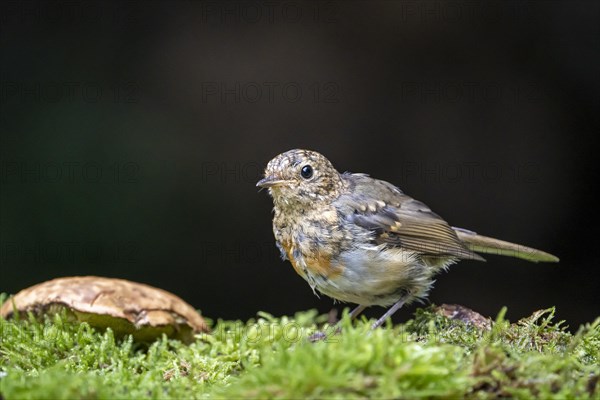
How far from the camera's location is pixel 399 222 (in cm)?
465

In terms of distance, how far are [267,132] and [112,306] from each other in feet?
14.2

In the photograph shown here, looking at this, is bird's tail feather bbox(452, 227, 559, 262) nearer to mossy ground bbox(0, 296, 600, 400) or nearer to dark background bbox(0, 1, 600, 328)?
mossy ground bbox(0, 296, 600, 400)

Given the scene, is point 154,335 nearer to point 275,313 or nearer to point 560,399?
point 560,399

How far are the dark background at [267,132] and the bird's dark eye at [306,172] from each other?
2.92 meters

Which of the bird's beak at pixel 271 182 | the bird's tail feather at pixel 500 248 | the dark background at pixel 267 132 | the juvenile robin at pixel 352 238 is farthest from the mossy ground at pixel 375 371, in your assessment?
the dark background at pixel 267 132

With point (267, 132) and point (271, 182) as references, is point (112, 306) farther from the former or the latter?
point (267, 132)

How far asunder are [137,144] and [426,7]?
348 centimetres

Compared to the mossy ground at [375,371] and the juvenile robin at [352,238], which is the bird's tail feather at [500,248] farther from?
the mossy ground at [375,371]

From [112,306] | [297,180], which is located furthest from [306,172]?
[112,306]

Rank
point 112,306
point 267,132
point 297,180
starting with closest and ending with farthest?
point 112,306 → point 297,180 → point 267,132

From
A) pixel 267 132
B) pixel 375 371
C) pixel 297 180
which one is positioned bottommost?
pixel 375 371

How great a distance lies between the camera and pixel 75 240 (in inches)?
267

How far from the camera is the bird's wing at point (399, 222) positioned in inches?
177

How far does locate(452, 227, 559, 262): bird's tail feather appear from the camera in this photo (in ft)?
15.9
